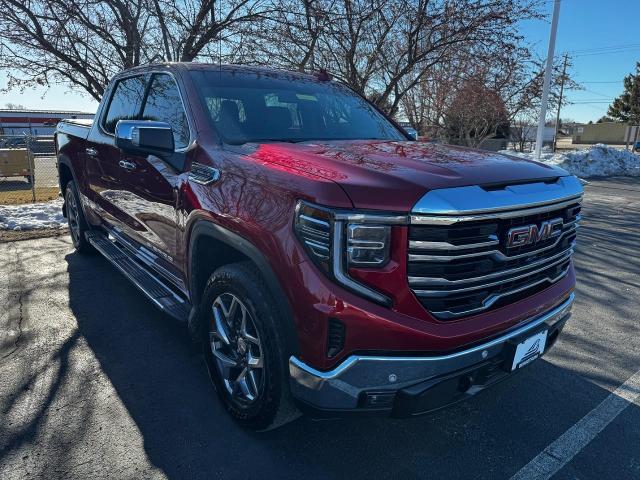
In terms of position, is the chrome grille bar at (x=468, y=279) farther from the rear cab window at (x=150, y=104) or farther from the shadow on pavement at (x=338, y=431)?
the rear cab window at (x=150, y=104)

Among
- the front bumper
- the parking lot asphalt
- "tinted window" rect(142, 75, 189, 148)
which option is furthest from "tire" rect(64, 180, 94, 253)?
the front bumper

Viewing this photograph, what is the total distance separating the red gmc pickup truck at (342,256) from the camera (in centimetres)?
195

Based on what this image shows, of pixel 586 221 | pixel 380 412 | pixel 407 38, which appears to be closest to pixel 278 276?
pixel 380 412

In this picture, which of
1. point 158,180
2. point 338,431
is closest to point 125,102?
point 158,180

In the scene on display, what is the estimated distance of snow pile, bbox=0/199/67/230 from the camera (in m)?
7.50

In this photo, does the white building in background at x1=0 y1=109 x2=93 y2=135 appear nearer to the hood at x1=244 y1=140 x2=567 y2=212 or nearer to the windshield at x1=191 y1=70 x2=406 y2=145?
the windshield at x1=191 y1=70 x2=406 y2=145

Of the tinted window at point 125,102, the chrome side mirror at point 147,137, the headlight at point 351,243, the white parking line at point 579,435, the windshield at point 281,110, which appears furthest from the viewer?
the tinted window at point 125,102

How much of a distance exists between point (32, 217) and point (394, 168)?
7.79 m

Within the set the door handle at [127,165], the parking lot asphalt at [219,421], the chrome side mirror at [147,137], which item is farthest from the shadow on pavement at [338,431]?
the chrome side mirror at [147,137]

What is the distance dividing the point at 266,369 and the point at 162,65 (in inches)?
99.1

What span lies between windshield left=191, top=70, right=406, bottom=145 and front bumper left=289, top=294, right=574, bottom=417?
1520 millimetres

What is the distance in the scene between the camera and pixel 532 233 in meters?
2.24

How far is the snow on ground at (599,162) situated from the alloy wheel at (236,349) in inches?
670

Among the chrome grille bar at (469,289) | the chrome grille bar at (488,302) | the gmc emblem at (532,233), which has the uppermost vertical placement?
the gmc emblem at (532,233)
